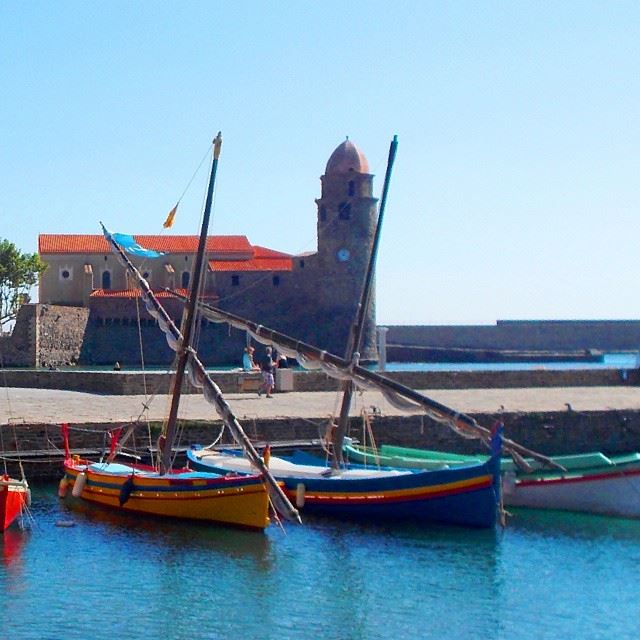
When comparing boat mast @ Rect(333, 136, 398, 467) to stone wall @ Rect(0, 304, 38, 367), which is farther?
stone wall @ Rect(0, 304, 38, 367)

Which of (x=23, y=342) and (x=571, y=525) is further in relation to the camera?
(x=23, y=342)

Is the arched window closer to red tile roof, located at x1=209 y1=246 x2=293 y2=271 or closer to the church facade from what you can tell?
the church facade

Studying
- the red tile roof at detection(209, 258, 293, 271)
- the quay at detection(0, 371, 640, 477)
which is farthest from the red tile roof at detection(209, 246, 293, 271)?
the quay at detection(0, 371, 640, 477)

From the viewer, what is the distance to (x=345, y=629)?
12.4 m

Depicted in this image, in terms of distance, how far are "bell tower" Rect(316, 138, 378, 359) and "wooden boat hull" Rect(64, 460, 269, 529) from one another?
149 feet

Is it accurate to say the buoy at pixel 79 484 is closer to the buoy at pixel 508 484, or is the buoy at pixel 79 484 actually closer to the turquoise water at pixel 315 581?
the turquoise water at pixel 315 581

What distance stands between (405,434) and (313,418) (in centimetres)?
184

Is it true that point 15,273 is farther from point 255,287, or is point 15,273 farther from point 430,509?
point 430,509

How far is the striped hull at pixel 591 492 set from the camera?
17.8 m

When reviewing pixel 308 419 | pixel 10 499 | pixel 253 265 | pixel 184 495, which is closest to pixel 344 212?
pixel 253 265

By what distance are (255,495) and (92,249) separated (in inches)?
2255

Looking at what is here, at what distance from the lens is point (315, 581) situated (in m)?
14.1

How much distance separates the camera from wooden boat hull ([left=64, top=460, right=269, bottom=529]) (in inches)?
637

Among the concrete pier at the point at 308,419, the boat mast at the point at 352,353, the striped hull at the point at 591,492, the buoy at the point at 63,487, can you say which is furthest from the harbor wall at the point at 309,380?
the striped hull at the point at 591,492
